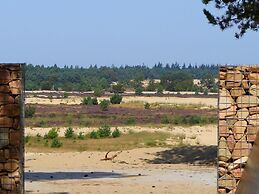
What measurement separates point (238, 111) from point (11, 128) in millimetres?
3473

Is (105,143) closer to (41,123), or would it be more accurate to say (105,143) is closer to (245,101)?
(41,123)

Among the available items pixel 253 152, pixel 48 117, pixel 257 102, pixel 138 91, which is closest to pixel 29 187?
pixel 257 102

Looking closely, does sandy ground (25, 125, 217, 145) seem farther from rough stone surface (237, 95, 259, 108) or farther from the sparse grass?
rough stone surface (237, 95, 259, 108)

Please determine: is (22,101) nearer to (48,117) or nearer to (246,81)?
(246,81)

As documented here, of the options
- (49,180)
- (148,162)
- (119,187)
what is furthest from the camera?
(148,162)

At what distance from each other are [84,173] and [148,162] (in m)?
4.60

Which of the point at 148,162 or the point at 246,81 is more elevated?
the point at 246,81

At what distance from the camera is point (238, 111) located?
39.5 ft

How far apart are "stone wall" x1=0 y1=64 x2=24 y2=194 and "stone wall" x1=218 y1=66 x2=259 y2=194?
3065 millimetres

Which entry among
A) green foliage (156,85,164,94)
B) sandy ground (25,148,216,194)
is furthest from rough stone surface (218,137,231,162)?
green foliage (156,85,164,94)

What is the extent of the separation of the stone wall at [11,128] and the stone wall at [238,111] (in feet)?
10.1

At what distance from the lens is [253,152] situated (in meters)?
2.53

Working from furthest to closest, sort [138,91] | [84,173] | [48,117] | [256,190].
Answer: [138,91] → [48,117] → [84,173] → [256,190]

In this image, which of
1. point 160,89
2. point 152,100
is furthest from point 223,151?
point 160,89
